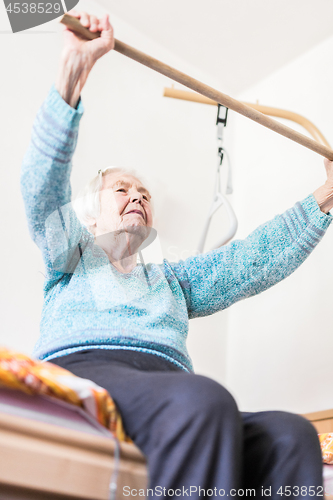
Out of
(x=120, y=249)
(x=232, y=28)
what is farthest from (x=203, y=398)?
(x=232, y=28)

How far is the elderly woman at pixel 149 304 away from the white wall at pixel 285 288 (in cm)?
56

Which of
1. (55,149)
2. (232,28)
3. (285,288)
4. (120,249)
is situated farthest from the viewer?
(232,28)

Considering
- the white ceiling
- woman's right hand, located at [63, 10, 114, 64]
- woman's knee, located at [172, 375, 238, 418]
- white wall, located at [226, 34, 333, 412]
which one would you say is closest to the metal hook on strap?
white wall, located at [226, 34, 333, 412]

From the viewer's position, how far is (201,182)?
184cm

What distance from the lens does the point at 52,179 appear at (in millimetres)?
814

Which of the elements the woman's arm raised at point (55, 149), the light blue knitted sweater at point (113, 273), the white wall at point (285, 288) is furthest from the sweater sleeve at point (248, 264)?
the white wall at point (285, 288)

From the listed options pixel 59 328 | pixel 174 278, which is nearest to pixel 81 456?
pixel 59 328

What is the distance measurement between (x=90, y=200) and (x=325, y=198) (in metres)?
0.52

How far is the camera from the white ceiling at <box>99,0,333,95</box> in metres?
1.82

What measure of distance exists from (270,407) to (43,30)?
1.36m

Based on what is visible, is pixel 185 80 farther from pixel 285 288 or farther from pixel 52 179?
pixel 285 288

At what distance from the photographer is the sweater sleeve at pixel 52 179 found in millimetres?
790

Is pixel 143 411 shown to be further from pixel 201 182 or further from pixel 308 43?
pixel 308 43

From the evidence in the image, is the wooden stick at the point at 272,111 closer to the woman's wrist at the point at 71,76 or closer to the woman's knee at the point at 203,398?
the woman's wrist at the point at 71,76
